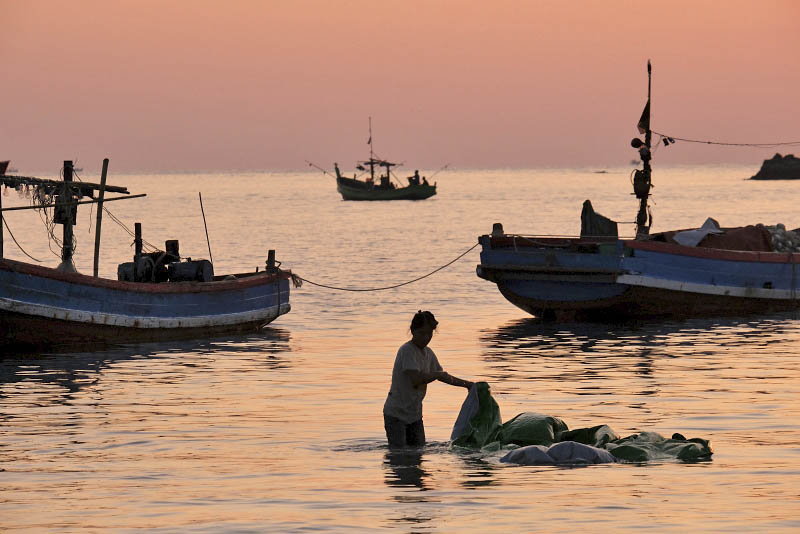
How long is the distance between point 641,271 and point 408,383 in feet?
54.5

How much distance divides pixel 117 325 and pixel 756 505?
53.0 ft

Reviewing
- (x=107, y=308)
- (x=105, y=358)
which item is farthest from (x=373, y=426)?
(x=107, y=308)

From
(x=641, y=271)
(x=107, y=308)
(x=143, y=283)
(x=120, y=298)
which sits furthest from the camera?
(x=641, y=271)

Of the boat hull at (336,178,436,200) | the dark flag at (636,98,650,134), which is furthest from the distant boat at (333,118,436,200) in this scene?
the dark flag at (636,98,650,134)

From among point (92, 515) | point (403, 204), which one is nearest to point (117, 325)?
point (92, 515)

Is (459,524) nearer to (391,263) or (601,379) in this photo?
(601,379)

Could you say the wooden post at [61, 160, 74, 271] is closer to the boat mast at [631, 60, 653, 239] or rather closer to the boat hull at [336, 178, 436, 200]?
the boat mast at [631, 60, 653, 239]

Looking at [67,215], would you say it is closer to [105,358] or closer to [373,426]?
[105,358]

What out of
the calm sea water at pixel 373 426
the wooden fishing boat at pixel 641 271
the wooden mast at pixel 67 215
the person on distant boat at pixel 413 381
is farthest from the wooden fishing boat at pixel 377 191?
the person on distant boat at pixel 413 381

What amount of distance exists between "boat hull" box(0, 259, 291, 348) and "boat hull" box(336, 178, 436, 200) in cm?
13572

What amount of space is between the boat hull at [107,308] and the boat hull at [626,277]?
19.0 ft

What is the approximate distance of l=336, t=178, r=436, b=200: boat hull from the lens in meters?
Result: 166

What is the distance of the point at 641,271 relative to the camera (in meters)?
30.5

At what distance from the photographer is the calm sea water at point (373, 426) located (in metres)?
12.4
